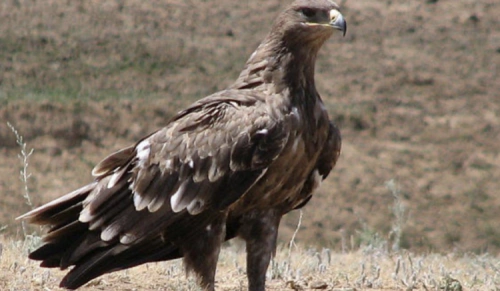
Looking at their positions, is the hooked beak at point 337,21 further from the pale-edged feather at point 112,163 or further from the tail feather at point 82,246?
the tail feather at point 82,246

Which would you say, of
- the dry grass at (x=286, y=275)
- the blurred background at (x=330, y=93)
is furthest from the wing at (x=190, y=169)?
the blurred background at (x=330, y=93)

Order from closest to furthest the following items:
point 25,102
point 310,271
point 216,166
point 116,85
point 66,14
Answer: point 216,166, point 310,271, point 25,102, point 116,85, point 66,14

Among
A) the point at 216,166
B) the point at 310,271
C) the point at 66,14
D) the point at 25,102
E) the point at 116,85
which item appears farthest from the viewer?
the point at 66,14

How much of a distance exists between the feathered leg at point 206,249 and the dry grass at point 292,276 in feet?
0.41

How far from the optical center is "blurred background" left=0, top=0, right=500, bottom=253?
29938 millimetres

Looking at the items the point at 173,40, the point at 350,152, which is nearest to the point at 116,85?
the point at 173,40

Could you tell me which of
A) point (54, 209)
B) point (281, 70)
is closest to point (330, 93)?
point (281, 70)

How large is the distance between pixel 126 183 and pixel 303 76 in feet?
4.30

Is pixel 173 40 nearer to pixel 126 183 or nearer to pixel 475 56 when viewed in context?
pixel 475 56

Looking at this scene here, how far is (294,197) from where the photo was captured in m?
6.82

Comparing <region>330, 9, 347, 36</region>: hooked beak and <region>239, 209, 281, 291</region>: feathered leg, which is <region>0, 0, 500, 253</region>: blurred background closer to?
<region>239, 209, 281, 291</region>: feathered leg

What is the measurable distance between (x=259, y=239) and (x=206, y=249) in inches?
16.3

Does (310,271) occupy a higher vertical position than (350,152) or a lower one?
higher

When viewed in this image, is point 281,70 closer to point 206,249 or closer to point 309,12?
point 309,12
